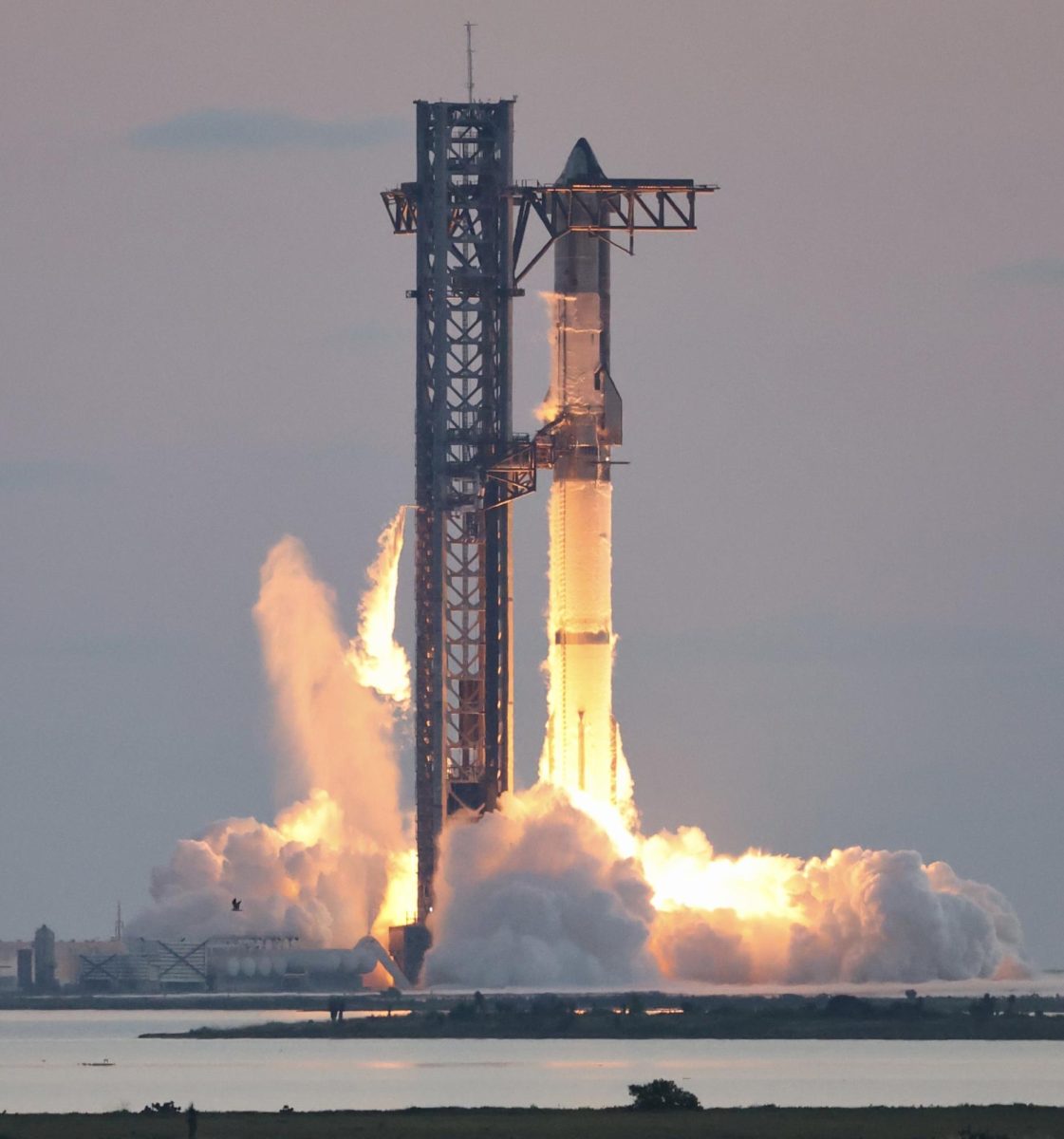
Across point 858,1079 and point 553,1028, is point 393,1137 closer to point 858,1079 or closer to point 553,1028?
point 858,1079

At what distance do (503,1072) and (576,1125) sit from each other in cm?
2587

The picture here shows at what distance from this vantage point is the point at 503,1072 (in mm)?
→ 147625

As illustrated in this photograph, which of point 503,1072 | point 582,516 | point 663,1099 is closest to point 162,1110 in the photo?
point 663,1099

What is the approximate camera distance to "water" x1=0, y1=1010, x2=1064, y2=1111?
134000 mm

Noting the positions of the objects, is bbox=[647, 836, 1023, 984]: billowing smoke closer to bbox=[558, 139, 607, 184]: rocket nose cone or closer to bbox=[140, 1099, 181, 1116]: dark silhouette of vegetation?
bbox=[558, 139, 607, 184]: rocket nose cone

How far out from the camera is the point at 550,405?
586ft

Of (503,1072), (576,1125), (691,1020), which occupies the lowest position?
(576,1125)

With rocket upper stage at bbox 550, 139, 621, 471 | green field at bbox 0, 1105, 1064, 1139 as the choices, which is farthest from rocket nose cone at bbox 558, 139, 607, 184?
green field at bbox 0, 1105, 1064, 1139

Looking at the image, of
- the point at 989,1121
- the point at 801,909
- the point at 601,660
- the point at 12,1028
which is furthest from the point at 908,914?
the point at 989,1121

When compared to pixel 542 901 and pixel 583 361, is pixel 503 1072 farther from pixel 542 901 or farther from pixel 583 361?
pixel 583 361

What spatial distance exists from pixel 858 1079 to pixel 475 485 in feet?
141

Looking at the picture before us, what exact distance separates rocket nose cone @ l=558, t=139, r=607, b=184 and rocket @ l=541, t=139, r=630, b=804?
0.04 meters

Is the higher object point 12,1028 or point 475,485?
point 475,485

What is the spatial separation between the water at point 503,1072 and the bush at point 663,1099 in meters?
4.26
